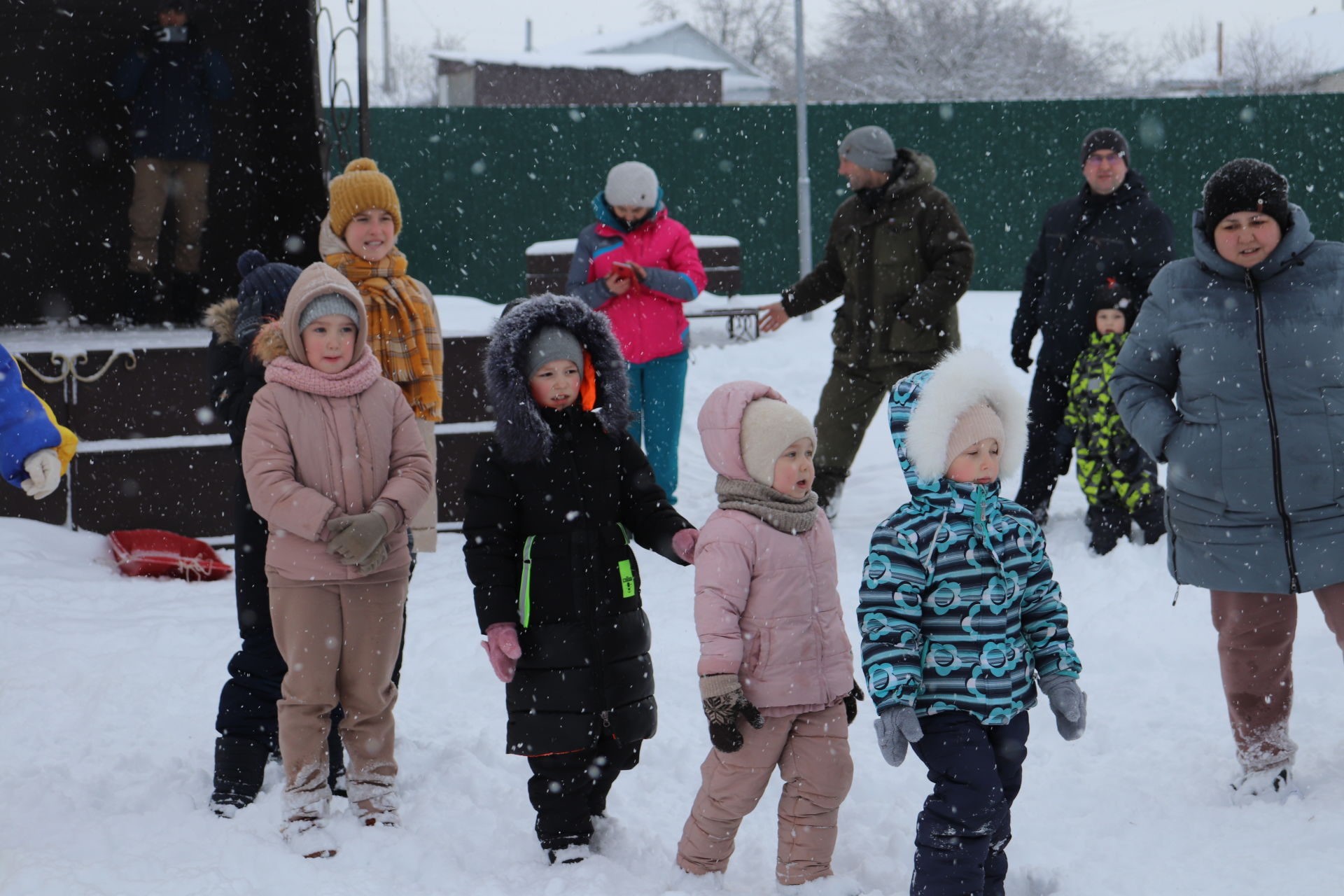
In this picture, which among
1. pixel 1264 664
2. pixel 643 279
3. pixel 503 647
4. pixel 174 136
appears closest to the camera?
pixel 503 647

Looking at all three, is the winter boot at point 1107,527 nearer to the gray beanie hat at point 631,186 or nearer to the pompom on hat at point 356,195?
the gray beanie hat at point 631,186

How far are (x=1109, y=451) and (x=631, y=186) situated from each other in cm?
258

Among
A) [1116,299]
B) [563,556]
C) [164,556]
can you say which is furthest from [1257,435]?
[164,556]

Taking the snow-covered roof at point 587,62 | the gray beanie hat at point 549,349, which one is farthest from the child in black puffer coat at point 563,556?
the snow-covered roof at point 587,62

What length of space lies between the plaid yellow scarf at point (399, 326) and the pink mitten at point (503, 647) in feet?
5.14

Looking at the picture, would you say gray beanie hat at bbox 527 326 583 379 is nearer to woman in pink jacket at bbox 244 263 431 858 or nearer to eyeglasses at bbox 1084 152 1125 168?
woman in pink jacket at bbox 244 263 431 858

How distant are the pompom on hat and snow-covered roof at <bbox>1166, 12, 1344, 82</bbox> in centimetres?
4753

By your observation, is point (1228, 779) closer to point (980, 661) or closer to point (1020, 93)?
point (980, 661)

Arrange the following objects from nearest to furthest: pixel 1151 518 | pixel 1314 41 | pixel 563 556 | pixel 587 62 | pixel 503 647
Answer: pixel 503 647, pixel 563 556, pixel 1151 518, pixel 587 62, pixel 1314 41

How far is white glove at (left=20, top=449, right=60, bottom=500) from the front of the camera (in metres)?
3.22

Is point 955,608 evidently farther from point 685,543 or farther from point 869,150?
point 869,150

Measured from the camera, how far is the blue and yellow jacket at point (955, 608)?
2.95 m

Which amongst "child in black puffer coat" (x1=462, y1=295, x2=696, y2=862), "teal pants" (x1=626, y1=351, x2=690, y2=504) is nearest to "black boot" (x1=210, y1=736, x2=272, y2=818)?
"child in black puffer coat" (x1=462, y1=295, x2=696, y2=862)

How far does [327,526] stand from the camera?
11.1ft
